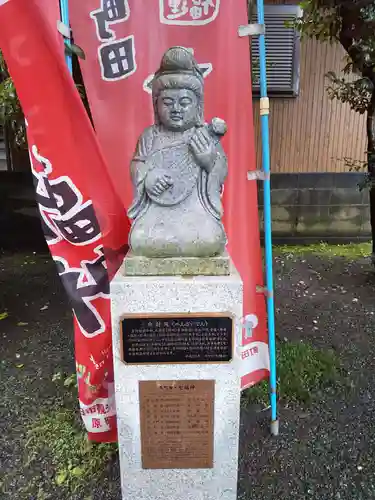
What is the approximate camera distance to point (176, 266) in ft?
7.69

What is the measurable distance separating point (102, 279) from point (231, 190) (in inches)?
45.0

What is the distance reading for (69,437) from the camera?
11.0 ft

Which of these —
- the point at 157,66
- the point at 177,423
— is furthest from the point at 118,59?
the point at 177,423

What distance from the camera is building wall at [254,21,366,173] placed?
707 cm

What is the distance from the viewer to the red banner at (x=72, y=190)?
243cm

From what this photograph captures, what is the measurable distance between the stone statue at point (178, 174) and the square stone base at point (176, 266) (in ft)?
0.13

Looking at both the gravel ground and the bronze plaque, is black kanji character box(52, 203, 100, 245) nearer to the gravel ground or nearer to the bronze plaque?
the bronze plaque

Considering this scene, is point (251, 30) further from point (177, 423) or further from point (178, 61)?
point (177, 423)

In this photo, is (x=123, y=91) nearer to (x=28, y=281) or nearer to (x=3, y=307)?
(x=3, y=307)

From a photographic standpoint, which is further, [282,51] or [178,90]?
[282,51]

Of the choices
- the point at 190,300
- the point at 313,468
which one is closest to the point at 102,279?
the point at 190,300

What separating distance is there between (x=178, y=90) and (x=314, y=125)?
559 centimetres

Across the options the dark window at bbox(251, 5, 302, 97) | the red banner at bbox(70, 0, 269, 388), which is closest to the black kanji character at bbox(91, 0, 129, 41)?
the red banner at bbox(70, 0, 269, 388)

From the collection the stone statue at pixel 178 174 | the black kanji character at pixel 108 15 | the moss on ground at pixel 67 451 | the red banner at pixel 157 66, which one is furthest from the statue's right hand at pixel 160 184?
the moss on ground at pixel 67 451
